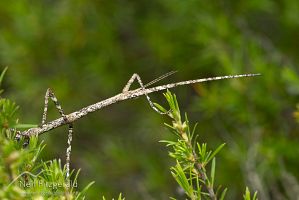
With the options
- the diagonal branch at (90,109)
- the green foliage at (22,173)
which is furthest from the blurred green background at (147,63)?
the green foliage at (22,173)

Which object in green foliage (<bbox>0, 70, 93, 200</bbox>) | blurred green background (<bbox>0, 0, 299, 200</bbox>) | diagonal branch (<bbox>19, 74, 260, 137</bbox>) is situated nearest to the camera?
green foliage (<bbox>0, 70, 93, 200</bbox>)

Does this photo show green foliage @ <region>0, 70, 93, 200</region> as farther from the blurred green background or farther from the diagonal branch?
the blurred green background

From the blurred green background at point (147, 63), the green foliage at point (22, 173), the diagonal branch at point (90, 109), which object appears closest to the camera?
the green foliage at point (22, 173)

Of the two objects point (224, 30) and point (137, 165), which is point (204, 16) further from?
point (137, 165)

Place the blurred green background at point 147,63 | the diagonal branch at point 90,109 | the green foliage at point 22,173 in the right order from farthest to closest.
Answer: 1. the blurred green background at point 147,63
2. the diagonal branch at point 90,109
3. the green foliage at point 22,173

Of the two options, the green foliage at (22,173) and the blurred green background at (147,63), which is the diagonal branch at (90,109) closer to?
the green foliage at (22,173)

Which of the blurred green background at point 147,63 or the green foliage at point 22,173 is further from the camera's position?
the blurred green background at point 147,63

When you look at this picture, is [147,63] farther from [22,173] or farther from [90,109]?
[22,173]

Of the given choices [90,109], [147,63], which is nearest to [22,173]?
[90,109]

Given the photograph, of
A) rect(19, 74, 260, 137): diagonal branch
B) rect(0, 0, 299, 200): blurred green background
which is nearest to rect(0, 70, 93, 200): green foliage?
rect(19, 74, 260, 137): diagonal branch
